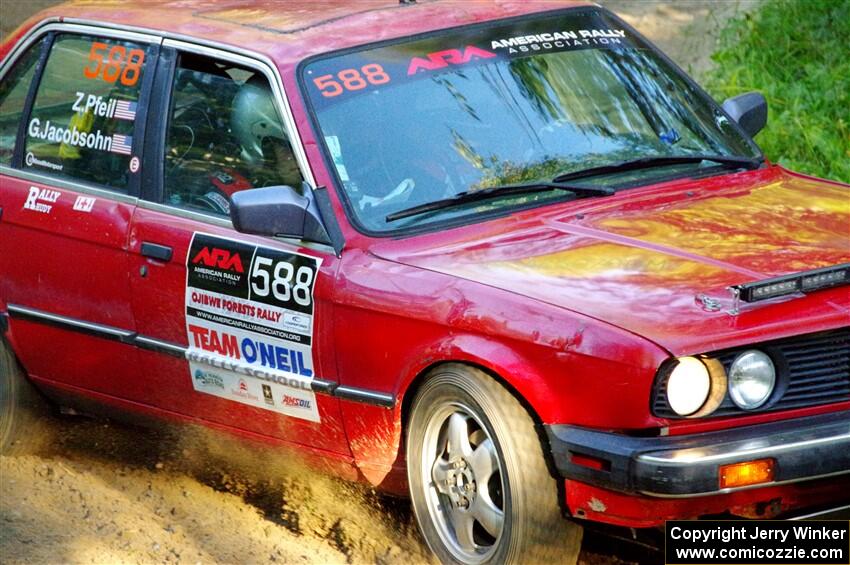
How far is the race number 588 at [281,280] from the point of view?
17.0 ft

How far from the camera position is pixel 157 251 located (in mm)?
5684

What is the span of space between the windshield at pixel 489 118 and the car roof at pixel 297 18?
9cm

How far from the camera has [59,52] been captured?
6461 millimetres

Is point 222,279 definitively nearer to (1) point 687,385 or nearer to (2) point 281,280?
(2) point 281,280

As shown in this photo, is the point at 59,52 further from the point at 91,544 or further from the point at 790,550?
the point at 790,550

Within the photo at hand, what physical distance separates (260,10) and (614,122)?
1511mm

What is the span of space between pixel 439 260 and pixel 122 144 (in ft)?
5.58

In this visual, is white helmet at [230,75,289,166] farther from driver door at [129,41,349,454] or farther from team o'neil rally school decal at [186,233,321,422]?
team o'neil rally school decal at [186,233,321,422]

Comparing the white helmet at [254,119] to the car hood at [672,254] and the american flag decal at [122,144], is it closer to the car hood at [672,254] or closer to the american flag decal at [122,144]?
the american flag decal at [122,144]

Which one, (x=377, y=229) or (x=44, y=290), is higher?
(x=377, y=229)

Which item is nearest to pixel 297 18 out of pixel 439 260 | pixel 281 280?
pixel 281 280

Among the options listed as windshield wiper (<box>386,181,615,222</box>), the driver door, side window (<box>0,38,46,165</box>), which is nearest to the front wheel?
the driver door

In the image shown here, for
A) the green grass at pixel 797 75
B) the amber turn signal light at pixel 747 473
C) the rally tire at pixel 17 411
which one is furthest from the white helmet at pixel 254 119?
the green grass at pixel 797 75

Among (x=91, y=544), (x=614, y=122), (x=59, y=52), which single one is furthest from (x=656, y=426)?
(x=59, y=52)
